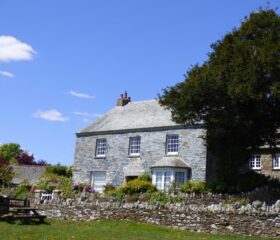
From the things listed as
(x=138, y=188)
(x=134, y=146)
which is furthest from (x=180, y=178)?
(x=134, y=146)

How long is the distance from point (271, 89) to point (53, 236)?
14300 mm

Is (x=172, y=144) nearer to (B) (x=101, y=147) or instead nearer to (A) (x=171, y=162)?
(A) (x=171, y=162)

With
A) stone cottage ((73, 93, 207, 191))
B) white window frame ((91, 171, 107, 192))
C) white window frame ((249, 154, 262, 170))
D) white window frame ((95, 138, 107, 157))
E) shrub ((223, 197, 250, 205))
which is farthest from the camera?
white window frame ((249, 154, 262, 170))

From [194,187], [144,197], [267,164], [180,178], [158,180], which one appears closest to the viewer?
[144,197]

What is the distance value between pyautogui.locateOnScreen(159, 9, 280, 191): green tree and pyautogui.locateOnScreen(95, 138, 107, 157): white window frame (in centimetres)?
1138

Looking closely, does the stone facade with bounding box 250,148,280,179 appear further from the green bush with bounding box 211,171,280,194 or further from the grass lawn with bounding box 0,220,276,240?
the grass lawn with bounding box 0,220,276,240

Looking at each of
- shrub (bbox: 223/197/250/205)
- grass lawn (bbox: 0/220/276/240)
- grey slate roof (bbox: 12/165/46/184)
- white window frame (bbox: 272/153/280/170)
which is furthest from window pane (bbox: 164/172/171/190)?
grey slate roof (bbox: 12/165/46/184)

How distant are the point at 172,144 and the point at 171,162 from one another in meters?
2.01

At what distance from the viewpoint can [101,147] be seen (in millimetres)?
39156

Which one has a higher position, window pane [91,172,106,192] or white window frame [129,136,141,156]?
white window frame [129,136,141,156]

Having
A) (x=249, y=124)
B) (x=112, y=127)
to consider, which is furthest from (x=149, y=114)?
(x=249, y=124)

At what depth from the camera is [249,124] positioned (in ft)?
91.6

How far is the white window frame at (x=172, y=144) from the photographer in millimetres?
34406

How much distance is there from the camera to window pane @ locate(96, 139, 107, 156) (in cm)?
3891
